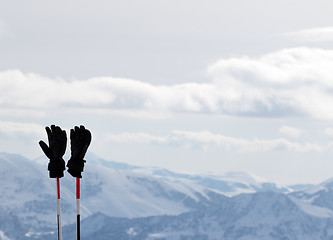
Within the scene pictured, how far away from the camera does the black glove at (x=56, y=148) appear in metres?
31.5

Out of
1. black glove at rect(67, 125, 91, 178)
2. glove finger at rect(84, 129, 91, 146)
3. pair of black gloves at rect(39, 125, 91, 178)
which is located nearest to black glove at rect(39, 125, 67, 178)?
pair of black gloves at rect(39, 125, 91, 178)

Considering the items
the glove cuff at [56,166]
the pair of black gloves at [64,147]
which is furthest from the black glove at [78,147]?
the glove cuff at [56,166]

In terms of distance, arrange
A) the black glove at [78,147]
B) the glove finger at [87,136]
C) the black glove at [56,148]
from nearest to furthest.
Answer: the glove finger at [87,136]
the black glove at [78,147]
the black glove at [56,148]

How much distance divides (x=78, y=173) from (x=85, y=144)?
1.37 m

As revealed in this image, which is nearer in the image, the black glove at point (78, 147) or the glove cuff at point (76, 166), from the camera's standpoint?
the black glove at point (78, 147)

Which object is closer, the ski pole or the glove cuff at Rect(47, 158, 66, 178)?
the ski pole

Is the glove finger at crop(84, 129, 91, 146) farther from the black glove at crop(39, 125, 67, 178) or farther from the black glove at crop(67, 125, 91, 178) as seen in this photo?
the black glove at crop(39, 125, 67, 178)

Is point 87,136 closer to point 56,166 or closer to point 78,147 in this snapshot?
point 78,147

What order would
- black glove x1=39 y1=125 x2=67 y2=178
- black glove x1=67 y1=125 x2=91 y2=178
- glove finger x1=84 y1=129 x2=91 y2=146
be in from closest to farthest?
glove finger x1=84 y1=129 x2=91 y2=146
black glove x1=67 y1=125 x2=91 y2=178
black glove x1=39 y1=125 x2=67 y2=178

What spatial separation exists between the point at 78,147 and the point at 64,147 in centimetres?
125

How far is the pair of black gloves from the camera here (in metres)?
30.8

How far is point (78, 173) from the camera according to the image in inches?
1240

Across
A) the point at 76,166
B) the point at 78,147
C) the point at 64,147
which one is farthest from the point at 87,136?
the point at 64,147

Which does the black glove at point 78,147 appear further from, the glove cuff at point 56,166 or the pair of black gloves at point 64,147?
the glove cuff at point 56,166
